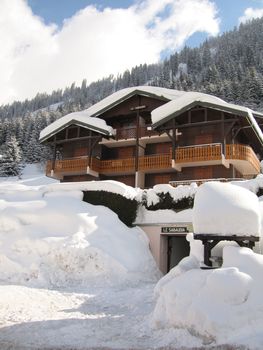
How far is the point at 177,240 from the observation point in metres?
22.2

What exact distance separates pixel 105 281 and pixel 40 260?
112 inches

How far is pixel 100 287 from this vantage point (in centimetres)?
1489

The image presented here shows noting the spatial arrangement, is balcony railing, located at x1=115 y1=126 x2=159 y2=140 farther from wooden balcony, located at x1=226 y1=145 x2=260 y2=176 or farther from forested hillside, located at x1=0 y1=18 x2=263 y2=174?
forested hillside, located at x1=0 y1=18 x2=263 y2=174

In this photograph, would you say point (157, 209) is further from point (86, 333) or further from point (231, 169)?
point (86, 333)

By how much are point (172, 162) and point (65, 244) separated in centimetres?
1184

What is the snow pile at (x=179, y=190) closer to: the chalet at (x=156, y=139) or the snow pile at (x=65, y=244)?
the snow pile at (x=65, y=244)

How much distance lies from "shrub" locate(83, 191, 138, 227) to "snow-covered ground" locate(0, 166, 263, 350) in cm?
42

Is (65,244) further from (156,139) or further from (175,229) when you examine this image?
(156,139)

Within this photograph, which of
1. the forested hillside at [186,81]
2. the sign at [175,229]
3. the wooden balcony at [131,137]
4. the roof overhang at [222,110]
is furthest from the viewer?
the forested hillside at [186,81]

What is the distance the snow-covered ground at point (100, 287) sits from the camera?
7215mm

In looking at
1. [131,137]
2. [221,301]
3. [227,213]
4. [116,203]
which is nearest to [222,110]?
[131,137]

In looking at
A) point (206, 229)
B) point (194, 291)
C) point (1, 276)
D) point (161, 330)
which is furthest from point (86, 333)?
point (1, 276)

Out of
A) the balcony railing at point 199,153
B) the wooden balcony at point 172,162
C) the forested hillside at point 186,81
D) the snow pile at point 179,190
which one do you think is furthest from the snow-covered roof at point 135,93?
the forested hillside at point 186,81

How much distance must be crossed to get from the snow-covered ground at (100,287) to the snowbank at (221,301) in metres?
0.02
